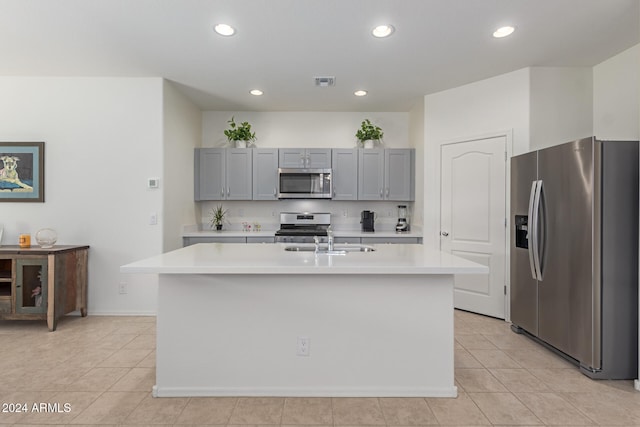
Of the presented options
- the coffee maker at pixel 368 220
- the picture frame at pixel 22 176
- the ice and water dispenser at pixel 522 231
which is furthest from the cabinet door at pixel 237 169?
the ice and water dispenser at pixel 522 231

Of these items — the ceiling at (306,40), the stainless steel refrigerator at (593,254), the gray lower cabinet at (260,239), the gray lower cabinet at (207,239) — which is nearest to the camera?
the stainless steel refrigerator at (593,254)

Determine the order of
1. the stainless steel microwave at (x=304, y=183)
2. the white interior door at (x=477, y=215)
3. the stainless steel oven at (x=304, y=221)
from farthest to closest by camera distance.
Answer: the stainless steel oven at (x=304, y=221)
the stainless steel microwave at (x=304, y=183)
the white interior door at (x=477, y=215)

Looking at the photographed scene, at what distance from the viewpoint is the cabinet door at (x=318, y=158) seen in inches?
191

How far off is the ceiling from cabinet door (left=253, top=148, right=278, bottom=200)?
2.95 ft

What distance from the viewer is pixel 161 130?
3.88 meters

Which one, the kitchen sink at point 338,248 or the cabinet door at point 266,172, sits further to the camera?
the cabinet door at point 266,172

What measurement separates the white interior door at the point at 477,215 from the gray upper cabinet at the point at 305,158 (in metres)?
1.50

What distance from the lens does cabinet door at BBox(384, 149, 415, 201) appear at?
485 cm

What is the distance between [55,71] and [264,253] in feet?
10.4

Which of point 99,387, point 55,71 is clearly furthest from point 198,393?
point 55,71

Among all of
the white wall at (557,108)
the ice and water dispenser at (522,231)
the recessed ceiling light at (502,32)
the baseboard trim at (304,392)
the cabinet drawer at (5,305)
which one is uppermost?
the recessed ceiling light at (502,32)

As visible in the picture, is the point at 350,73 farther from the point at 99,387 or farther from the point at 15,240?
the point at 15,240

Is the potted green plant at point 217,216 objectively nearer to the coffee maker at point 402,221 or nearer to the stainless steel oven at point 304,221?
the stainless steel oven at point 304,221

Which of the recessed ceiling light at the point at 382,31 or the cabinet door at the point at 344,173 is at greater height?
the recessed ceiling light at the point at 382,31
